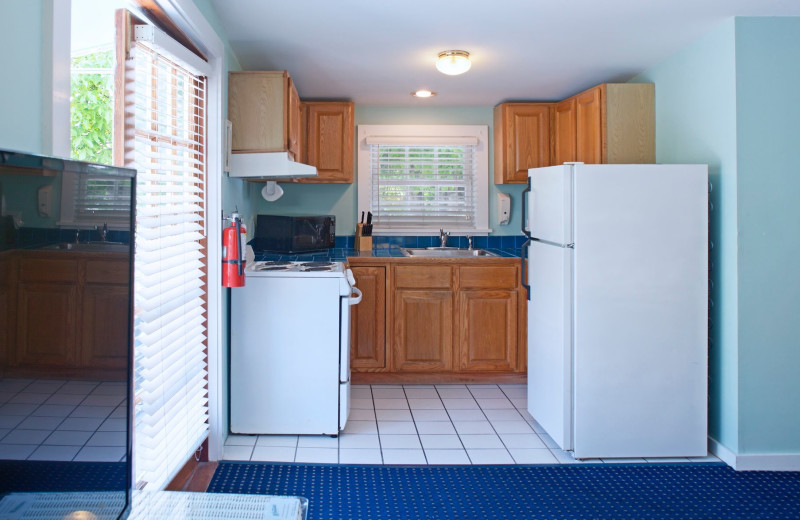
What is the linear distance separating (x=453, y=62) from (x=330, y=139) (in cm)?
135

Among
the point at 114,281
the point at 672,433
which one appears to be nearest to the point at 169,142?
the point at 114,281

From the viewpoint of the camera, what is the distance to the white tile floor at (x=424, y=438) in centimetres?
310

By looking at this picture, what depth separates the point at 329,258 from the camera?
4.22 metres

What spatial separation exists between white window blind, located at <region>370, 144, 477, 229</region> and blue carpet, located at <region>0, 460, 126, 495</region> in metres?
3.96

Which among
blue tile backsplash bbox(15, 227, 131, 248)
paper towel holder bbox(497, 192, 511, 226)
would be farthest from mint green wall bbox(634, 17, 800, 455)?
blue tile backsplash bbox(15, 227, 131, 248)

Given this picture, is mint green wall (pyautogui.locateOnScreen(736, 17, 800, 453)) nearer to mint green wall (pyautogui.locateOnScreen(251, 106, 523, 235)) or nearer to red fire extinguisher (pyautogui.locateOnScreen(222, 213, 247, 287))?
mint green wall (pyautogui.locateOnScreen(251, 106, 523, 235))

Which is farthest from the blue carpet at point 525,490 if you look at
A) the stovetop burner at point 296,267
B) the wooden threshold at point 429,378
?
the wooden threshold at point 429,378

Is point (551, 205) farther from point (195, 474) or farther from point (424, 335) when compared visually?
point (195, 474)

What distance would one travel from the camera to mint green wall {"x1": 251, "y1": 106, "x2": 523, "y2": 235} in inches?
195

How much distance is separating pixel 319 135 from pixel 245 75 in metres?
1.31

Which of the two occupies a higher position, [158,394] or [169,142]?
A: [169,142]

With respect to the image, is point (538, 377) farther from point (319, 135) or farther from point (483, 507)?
point (319, 135)

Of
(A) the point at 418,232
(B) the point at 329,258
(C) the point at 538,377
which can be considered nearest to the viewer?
(C) the point at 538,377

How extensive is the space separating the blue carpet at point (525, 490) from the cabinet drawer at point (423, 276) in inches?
63.1
